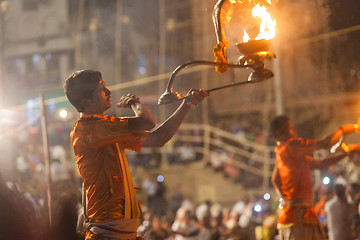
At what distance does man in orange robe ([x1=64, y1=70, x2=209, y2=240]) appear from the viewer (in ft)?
11.3

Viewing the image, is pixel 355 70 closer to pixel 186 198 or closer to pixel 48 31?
pixel 186 198

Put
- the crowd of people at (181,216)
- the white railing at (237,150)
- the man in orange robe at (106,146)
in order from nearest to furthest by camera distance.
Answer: the man in orange robe at (106,146), the crowd of people at (181,216), the white railing at (237,150)

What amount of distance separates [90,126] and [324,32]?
574cm

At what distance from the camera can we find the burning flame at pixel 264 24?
3816 mm

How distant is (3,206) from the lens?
547 centimetres

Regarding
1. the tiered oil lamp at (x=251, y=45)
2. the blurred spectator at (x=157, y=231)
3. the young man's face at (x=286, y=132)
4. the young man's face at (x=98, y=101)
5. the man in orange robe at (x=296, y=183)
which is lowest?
the blurred spectator at (x=157, y=231)

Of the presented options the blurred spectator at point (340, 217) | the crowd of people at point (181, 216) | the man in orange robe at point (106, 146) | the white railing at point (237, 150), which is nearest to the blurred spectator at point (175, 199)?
the crowd of people at point (181, 216)

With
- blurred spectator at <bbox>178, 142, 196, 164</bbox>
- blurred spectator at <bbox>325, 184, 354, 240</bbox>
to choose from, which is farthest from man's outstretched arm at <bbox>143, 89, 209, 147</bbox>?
blurred spectator at <bbox>178, 142, 196, 164</bbox>

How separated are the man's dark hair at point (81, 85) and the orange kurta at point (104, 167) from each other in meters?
0.17

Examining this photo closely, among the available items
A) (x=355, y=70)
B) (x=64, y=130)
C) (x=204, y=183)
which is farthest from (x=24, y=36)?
(x=355, y=70)

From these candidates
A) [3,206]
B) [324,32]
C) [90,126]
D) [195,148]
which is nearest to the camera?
[90,126]

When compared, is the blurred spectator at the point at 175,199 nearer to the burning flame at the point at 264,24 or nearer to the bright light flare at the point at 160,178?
the bright light flare at the point at 160,178

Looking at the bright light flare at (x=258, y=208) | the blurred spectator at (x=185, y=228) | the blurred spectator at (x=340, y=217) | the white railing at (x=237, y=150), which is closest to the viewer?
the blurred spectator at (x=340, y=217)

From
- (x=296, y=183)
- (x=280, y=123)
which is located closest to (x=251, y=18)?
(x=280, y=123)
